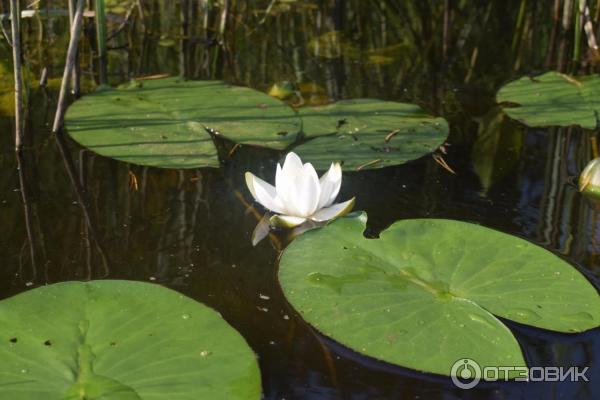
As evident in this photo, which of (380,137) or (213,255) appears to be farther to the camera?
(380,137)

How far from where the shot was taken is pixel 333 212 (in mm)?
2092

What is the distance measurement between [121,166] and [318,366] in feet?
4.03

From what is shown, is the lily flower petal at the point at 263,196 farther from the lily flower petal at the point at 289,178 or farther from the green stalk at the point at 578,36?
the green stalk at the point at 578,36

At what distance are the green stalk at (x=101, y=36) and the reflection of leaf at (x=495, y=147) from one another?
62.0 inches

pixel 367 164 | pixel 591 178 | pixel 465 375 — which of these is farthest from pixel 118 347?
pixel 591 178

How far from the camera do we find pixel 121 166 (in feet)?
8.20

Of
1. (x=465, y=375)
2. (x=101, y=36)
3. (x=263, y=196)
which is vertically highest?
(x=101, y=36)

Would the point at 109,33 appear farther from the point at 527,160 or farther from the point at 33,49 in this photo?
the point at 527,160

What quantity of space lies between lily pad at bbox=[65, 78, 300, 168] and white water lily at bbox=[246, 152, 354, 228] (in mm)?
373

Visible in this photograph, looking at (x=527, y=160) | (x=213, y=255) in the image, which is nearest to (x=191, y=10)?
(x=527, y=160)

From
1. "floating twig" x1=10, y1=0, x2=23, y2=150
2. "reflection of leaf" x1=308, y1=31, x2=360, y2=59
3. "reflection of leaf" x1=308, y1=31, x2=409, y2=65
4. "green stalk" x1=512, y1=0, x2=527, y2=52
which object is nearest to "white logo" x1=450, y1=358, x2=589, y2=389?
"floating twig" x1=10, y1=0, x2=23, y2=150

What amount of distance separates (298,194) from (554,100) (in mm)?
1506

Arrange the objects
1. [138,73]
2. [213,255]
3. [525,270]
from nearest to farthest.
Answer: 1. [525,270]
2. [213,255]
3. [138,73]

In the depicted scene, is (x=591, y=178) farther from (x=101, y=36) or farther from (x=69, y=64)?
(x=101, y=36)
